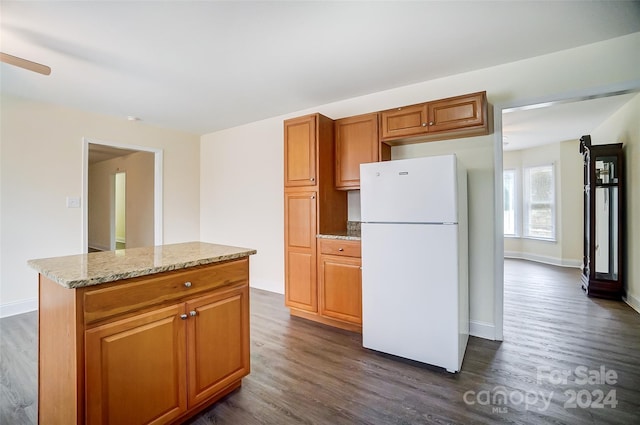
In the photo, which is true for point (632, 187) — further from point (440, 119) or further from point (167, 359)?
point (167, 359)

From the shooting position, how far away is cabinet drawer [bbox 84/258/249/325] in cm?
125


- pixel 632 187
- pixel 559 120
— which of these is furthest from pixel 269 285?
pixel 559 120

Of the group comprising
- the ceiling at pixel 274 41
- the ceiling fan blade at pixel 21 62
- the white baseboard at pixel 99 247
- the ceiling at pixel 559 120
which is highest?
the ceiling at pixel 559 120

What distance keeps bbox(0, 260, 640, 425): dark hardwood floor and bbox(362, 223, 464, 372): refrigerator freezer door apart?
156 mm

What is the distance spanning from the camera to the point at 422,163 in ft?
7.33

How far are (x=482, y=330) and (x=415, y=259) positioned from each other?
47.5 inches

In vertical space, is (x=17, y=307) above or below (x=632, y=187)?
below

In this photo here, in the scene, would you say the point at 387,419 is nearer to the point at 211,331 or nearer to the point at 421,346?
the point at 421,346

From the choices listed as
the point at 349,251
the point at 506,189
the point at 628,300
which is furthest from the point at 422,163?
the point at 506,189

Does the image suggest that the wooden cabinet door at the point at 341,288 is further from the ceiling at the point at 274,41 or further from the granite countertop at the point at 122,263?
the ceiling at the point at 274,41

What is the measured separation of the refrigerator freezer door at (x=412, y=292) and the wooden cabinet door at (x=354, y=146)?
845 mm

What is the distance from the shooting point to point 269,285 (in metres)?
4.25

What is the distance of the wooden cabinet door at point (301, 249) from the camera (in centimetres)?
312

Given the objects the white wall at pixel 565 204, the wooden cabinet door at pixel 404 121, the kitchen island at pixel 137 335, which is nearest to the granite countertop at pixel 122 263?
the kitchen island at pixel 137 335
